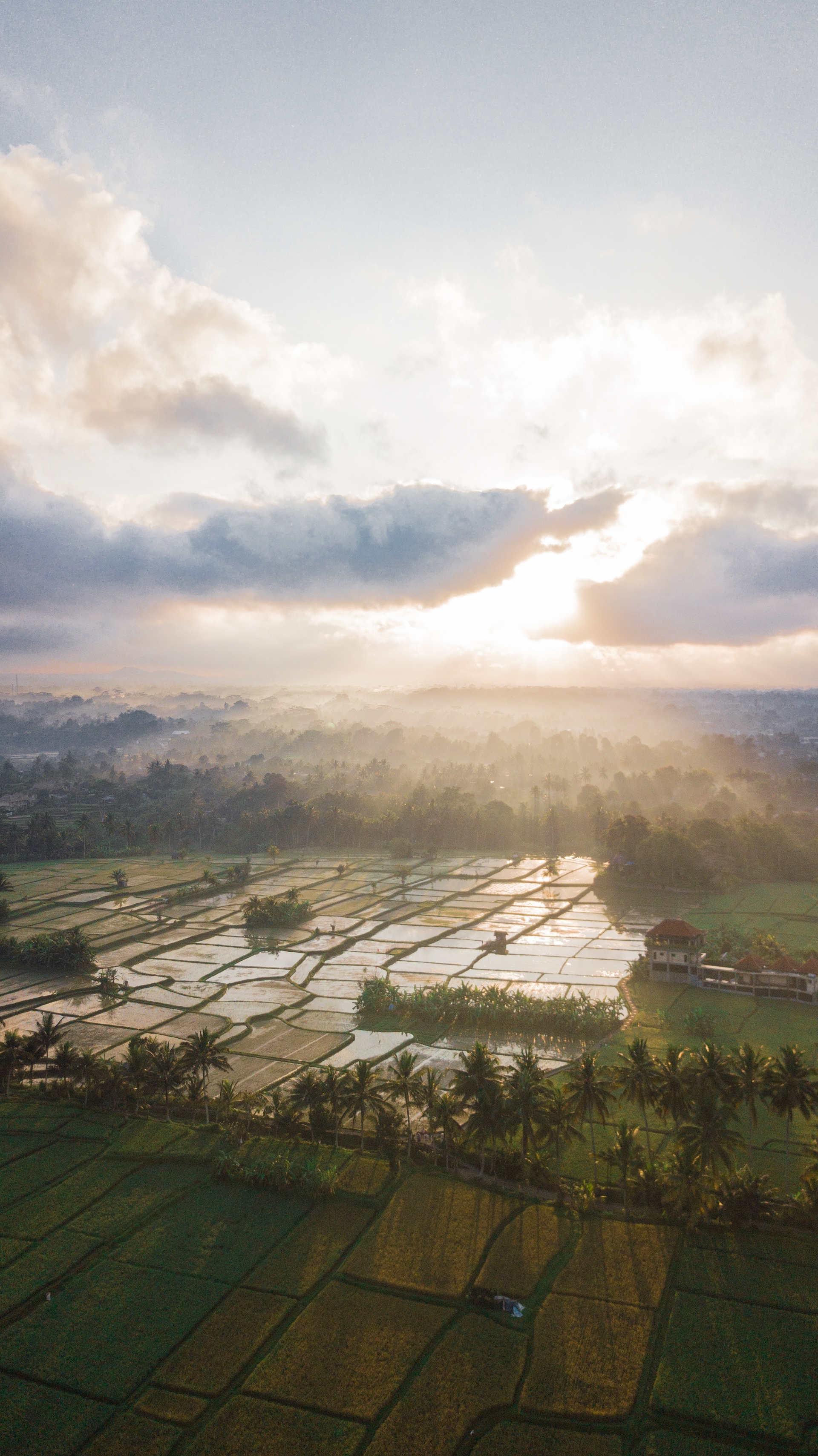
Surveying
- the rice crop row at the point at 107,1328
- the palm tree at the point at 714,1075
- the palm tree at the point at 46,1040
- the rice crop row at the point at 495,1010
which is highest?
the palm tree at the point at 714,1075

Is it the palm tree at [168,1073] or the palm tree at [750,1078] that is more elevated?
the palm tree at [750,1078]

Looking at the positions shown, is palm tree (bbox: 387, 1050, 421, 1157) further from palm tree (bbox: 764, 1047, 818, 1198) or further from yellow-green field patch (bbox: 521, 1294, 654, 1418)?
palm tree (bbox: 764, 1047, 818, 1198)

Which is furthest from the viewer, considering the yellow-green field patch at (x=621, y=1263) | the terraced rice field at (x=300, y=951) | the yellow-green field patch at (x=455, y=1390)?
the terraced rice field at (x=300, y=951)

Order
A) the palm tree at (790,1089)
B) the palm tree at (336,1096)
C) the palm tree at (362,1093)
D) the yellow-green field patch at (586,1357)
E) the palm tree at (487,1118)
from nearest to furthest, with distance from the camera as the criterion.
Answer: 1. the yellow-green field patch at (586,1357)
2. the palm tree at (790,1089)
3. the palm tree at (487,1118)
4. the palm tree at (362,1093)
5. the palm tree at (336,1096)

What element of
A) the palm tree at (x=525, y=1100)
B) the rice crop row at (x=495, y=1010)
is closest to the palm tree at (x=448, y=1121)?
the palm tree at (x=525, y=1100)

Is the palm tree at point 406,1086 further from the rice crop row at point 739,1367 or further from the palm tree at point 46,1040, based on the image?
the palm tree at point 46,1040
